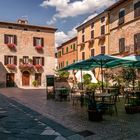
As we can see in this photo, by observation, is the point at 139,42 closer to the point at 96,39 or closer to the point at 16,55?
the point at 96,39

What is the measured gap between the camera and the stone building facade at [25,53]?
31797mm

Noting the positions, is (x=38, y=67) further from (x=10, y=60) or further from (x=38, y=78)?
(x=10, y=60)

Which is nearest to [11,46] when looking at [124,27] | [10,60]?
[10,60]

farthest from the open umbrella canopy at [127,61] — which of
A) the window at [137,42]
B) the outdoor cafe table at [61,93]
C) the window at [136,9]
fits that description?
the window at [136,9]

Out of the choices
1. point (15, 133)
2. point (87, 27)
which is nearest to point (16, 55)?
point (87, 27)

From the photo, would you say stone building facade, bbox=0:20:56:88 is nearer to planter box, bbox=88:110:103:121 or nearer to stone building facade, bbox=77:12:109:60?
stone building facade, bbox=77:12:109:60

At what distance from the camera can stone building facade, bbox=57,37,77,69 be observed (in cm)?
4011

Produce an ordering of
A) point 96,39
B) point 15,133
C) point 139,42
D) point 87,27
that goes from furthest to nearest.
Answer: point 87,27, point 96,39, point 139,42, point 15,133

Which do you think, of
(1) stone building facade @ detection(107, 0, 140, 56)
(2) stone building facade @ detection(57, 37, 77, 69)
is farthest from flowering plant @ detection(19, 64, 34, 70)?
(1) stone building facade @ detection(107, 0, 140, 56)

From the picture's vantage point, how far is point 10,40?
106 ft

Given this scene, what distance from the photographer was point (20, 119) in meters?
9.59

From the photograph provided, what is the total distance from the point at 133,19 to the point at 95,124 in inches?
685

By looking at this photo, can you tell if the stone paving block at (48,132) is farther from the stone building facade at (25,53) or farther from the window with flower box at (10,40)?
the window with flower box at (10,40)

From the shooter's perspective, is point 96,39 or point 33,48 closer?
point 96,39
